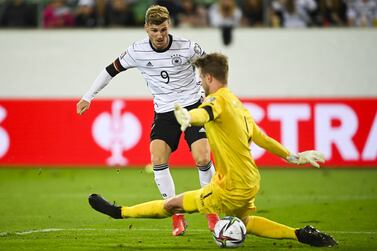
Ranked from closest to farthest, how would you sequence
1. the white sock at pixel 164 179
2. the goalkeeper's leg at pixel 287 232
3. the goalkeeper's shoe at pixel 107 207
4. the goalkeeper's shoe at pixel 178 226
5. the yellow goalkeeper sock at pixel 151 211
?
the goalkeeper's leg at pixel 287 232, the yellow goalkeeper sock at pixel 151 211, the goalkeeper's shoe at pixel 107 207, the goalkeeper's shoe at pixel 178 226, the white sock at pixel 164 179

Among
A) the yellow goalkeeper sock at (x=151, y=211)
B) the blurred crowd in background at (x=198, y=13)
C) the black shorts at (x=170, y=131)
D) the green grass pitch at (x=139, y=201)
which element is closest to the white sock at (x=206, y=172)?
the black shorts at (x=170, y=131)

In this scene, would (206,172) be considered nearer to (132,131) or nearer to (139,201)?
(139,201)

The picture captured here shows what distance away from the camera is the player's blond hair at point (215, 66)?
775cm

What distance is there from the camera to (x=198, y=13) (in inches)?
771

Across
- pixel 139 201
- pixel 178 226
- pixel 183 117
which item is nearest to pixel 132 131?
pixel 139 201

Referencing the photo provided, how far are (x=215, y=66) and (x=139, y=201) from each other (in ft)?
17.0

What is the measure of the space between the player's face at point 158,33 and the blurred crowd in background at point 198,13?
9987mm

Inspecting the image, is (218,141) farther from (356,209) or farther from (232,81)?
(232,81)

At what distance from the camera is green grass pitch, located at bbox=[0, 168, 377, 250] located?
8742 mm

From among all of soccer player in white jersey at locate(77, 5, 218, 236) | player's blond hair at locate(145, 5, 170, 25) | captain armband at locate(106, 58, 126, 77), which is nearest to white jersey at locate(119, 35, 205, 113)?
soccer player in white jersey at locate(77, 5, 218, 236)

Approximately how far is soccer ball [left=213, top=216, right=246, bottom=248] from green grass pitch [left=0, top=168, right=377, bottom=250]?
27cm

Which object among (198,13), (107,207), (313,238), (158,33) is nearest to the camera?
(313,238)

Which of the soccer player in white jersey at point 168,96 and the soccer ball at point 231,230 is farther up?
the soccer player in white jersey at point 168,96

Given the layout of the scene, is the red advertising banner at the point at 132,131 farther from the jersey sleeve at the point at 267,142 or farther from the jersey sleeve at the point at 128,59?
the jersey sleeve at the point at 267,142
